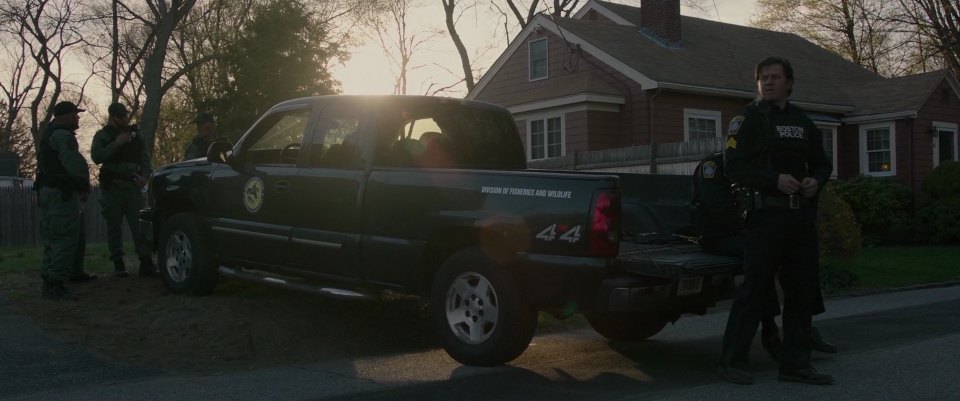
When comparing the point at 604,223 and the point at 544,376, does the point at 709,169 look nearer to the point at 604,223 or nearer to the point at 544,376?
the point at 604,223

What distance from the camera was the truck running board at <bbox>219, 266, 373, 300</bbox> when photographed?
695 cm

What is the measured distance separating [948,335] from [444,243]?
171 inches

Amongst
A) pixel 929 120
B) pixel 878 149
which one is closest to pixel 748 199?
pixel 878 149

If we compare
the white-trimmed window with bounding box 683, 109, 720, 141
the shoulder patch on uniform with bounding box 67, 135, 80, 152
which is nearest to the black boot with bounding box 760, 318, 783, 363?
the shoulder patch on uniform with bounding box 67, 135, 80, 152

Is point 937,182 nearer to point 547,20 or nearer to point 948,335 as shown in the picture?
point 547,20

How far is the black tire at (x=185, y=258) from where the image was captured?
27.3ft

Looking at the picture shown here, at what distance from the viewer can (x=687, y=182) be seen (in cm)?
818

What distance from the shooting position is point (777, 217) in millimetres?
5816

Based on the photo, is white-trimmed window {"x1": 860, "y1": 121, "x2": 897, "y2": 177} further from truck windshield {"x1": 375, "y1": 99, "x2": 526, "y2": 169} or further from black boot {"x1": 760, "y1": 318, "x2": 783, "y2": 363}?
black boot {"x1": 760, "y1": 318, "x2": 783, "y2": 363}

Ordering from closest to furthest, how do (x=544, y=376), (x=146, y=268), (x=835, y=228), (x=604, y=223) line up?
(x=604, y=223) < (x=544, y=376) < (x=146, y=268) < (x=835, y=228)

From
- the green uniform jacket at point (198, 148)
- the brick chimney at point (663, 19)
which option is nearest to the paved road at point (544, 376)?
the green uniform jacket at point (198, 148)

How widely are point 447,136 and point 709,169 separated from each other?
221 centimetres

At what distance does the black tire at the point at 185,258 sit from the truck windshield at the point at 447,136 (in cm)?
219

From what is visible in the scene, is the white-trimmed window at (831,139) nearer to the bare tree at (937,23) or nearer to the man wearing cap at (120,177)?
the bare tree at (937,23)
